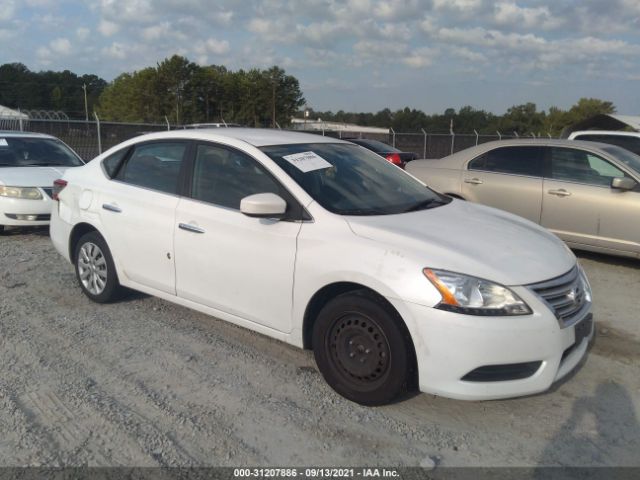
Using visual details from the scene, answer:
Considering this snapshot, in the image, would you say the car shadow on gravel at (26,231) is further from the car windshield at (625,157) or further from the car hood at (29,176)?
the car windshield at (625,157)

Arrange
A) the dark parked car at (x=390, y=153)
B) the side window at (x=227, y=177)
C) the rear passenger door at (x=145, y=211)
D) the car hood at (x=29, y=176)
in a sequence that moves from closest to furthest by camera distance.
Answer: the side window at (x=227, y=177), the rear passenger door at (x=145, y=211), the car hood at (x=29, y=176), the dark parked car at (x=390, y=153)

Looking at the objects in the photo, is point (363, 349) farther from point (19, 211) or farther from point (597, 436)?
point (19, 211)

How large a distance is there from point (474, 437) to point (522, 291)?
844 mm

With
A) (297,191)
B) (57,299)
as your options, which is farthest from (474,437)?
(57,299)

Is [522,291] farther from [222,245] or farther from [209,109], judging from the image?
[209,109]

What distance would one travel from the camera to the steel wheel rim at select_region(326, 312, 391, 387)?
3.33 m

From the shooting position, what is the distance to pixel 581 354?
3.54 m

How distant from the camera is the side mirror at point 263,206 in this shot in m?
3.64

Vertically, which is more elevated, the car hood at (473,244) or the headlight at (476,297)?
the car hood at (473,244)

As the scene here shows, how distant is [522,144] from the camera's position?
7734 mm

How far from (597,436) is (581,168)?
15.6 feet

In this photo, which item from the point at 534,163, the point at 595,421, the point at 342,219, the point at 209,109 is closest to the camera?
the point at 595,421

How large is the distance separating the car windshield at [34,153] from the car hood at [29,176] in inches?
11.3

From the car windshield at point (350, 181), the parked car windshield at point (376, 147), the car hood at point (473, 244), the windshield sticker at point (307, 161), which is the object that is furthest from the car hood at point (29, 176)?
the parked car windshield at point (376, 147)
